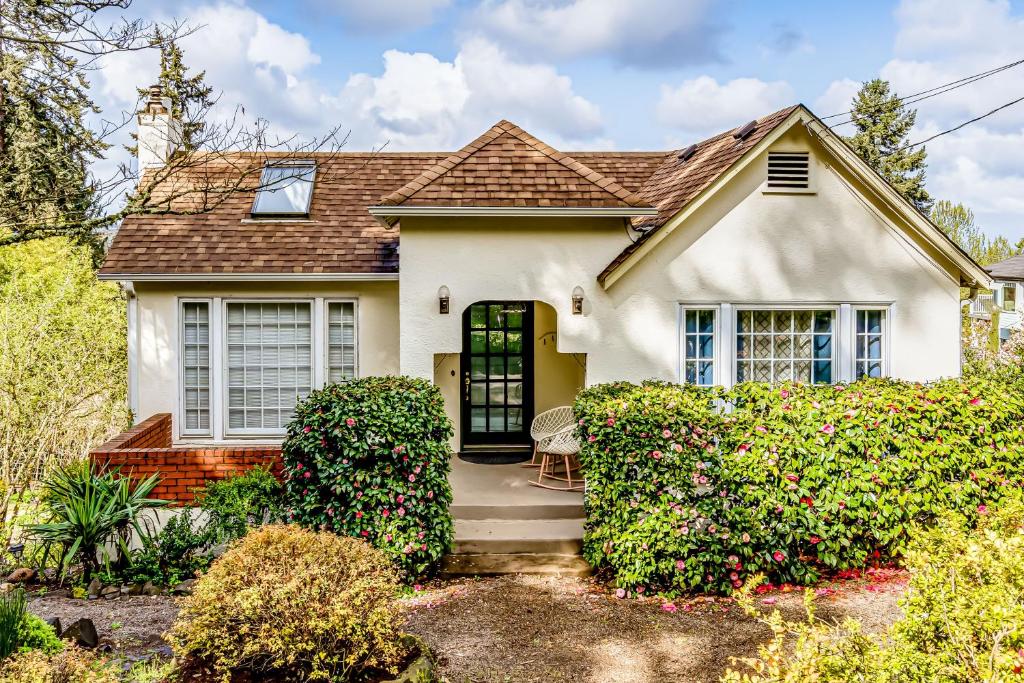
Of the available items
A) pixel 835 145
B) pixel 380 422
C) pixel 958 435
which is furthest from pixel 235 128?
pixel 958 435

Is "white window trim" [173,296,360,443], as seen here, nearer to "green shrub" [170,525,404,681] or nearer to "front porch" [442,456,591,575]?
"front porch" [442,456,591,575]

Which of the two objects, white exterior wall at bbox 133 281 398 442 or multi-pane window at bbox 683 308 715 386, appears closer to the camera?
multi-pane window at bbox 683 308 715 386

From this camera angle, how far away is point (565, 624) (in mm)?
6816

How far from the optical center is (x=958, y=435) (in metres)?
7.89

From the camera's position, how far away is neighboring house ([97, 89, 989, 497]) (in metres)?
10.1

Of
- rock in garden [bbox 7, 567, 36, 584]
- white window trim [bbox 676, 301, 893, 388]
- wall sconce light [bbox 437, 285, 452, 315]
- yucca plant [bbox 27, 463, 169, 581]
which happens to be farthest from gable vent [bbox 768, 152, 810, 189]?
rock in garden [bbox 7, 567, 36, 584]

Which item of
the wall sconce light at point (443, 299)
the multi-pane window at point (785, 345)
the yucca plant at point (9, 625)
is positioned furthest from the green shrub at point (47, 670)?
the multi-pane window at point (785, 345)

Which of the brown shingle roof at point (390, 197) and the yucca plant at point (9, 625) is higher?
the brown shingle roof at point (390, 197)

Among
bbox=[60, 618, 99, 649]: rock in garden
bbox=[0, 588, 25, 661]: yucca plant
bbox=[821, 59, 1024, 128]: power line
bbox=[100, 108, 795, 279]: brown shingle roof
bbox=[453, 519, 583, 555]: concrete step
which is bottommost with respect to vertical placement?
bbox=[60, 618, 99, 649]: rock in garden

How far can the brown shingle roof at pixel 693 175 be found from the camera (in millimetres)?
9945

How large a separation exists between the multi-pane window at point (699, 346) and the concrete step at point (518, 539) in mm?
3052

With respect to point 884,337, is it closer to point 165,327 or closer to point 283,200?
point 283,200

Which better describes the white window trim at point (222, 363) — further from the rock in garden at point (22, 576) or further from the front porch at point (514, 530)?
the rock in garden at point (22, 576)

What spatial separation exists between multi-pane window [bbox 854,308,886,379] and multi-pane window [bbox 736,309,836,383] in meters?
0.48
